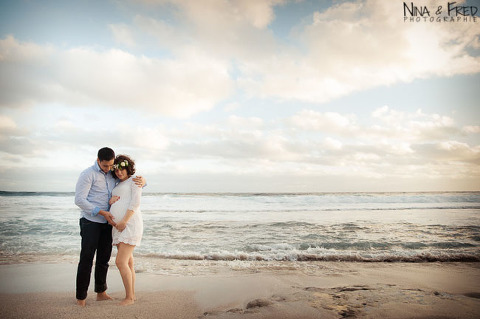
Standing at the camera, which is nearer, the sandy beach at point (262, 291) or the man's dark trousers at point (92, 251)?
the sandy beach at point (262, 291)

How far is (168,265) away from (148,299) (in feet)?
6.71

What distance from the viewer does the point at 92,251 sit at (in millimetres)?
3660

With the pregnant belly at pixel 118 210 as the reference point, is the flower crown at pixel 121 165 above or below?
above

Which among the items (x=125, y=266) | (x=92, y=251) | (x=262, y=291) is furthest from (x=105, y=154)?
(x=262, y=291)

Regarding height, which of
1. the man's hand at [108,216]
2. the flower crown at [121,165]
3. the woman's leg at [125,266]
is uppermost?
the flower crown at [121,165]

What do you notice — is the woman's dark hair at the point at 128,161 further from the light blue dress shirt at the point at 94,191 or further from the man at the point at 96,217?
the light blue dress shirt at the point at 94,191

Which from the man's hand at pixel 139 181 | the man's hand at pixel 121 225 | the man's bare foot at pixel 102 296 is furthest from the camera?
the man's bare foot at pixel 102 296

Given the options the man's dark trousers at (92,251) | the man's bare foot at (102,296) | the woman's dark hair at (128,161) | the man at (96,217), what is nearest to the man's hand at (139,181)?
the man at (96,217)

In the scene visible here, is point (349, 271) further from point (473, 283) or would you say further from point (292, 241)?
→ point (292, 241)

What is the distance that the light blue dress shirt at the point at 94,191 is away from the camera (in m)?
3.57

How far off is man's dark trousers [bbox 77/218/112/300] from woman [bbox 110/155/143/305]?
285 mm

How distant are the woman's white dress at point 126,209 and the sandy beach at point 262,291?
931 millimetres

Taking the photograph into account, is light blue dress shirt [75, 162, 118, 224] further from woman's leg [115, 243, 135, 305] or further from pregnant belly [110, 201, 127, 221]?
woman's leg [115, 243, 135, 305]

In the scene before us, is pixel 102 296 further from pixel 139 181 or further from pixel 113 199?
pixel 139 181
